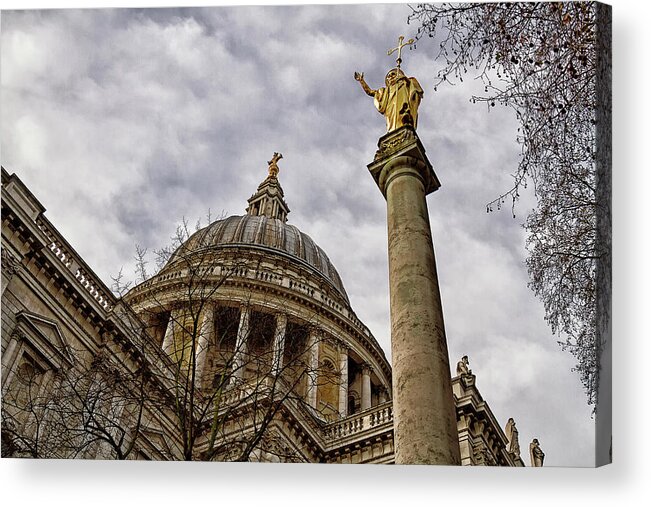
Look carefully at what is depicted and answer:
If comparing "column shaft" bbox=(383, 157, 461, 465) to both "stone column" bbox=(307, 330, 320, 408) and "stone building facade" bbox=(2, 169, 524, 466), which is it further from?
"stone column" bbox=(307, 330, 320, 408)

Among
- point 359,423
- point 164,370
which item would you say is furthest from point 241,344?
point 359,423

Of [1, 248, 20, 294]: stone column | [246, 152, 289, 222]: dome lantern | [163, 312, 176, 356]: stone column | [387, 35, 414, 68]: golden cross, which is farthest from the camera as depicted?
[246, 152, 289, 222]: dome lantern

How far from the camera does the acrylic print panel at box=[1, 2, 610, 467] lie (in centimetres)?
860

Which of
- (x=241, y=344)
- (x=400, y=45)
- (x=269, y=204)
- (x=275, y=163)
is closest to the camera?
(x=400, y=45)

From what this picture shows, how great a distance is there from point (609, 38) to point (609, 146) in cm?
123

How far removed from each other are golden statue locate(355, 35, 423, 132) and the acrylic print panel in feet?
0.10

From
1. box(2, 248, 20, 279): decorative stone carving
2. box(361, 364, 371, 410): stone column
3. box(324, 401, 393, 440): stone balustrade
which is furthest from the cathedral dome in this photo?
box(2, 248, 20, 279): decorative stone carving

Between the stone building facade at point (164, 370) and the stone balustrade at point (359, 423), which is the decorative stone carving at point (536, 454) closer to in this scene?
the stone building facade at point (164, 370)

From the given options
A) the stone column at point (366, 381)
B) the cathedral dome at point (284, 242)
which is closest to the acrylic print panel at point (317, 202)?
the cathedral dome at point (284, 242)

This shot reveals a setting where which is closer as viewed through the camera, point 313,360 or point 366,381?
point 313,360

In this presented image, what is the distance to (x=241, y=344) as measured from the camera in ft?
40.5

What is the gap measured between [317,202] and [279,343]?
8.22 feet

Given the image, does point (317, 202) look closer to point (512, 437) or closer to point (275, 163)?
point (275, 163)

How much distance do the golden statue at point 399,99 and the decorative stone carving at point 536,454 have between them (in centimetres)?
396
